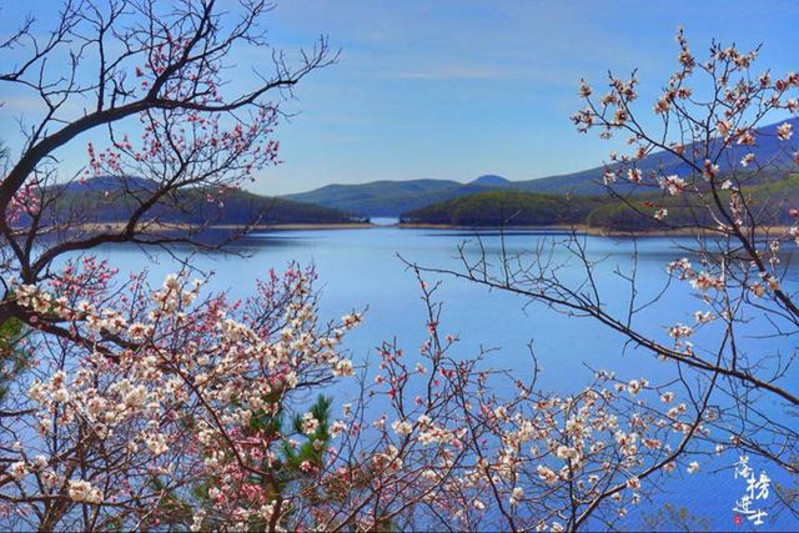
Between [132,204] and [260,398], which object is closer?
[260,398]

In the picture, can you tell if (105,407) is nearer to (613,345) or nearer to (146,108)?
(146,108)

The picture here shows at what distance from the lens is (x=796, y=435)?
2457mm

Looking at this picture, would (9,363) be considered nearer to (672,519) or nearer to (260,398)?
(260,398)

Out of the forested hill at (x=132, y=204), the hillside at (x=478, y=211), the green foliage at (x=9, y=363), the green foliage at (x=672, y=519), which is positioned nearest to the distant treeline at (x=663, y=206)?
the forested hill at (x=132, y=204)

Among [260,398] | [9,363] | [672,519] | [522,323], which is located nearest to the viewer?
[260,398]

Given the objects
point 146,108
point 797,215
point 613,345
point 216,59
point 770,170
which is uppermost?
point 216,59

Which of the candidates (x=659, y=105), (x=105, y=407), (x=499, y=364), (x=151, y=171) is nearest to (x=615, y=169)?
(x=659, y=105)

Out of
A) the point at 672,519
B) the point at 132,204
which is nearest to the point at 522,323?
the point at 672,519

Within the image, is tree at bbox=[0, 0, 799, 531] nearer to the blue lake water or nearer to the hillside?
the blue lake water

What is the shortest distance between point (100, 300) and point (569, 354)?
8970 millimetres
